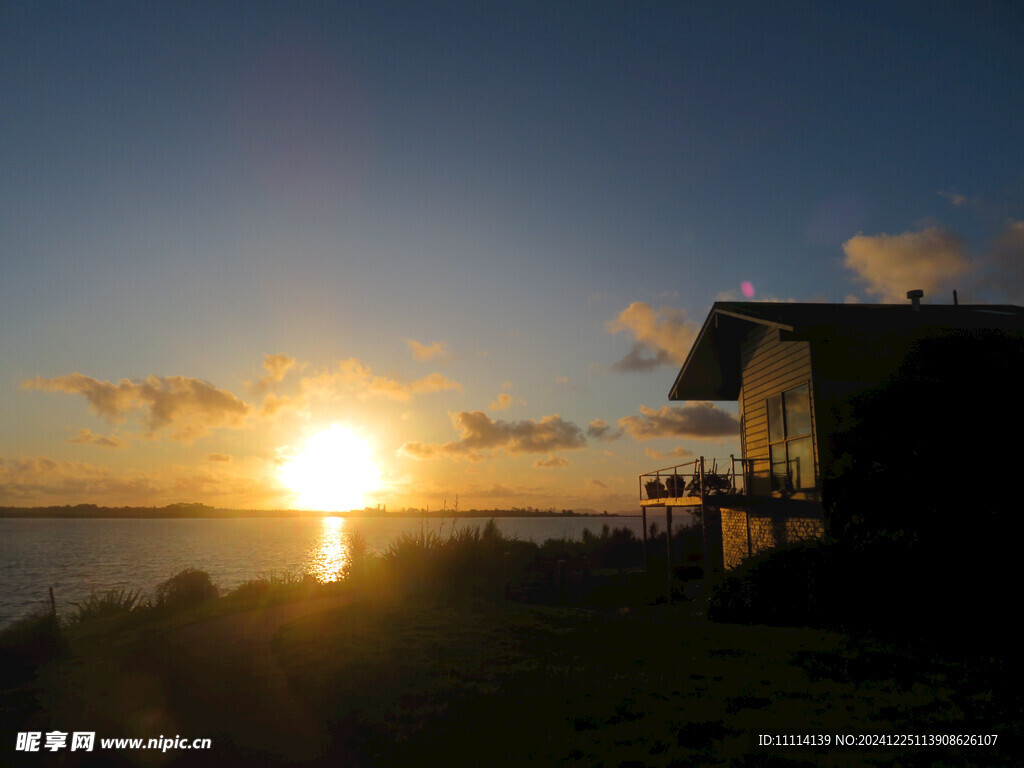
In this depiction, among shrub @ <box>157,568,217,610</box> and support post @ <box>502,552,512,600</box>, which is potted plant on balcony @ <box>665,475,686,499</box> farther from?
shrub @ <box>157,568,217,610</box>

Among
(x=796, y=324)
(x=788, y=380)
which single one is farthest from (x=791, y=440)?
(x=796, y=324)

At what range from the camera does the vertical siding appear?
57.4ft

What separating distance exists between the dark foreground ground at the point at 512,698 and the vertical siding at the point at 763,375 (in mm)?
7899

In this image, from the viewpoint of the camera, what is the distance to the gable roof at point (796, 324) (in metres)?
16.5

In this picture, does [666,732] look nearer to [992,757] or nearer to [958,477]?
[992,757]

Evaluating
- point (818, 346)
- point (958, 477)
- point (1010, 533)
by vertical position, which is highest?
point (818, 346)

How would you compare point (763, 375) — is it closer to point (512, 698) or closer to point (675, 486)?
point (675, 486)

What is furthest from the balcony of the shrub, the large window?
the shrub

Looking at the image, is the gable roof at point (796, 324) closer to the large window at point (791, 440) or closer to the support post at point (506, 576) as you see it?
the large window at point (791, 440)

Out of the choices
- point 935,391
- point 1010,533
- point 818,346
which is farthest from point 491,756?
point 818,346

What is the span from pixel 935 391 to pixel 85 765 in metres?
12.9

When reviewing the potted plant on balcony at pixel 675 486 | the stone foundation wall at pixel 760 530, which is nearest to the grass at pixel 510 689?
the stone foundation wall at pixel 760 530

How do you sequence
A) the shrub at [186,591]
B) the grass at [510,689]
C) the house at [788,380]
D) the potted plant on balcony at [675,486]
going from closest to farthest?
the grass at [510,689], the house at [788,380], the shrub at [186,591], the potted plant on balcony at [675,486]

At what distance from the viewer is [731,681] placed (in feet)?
26.8
